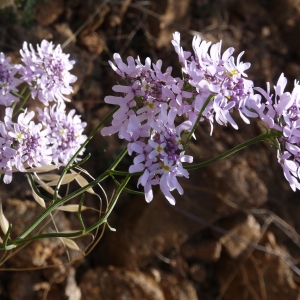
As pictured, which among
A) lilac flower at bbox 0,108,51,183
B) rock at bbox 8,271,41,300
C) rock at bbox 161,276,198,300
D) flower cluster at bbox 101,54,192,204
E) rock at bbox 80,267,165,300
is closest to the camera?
flower cluster at bbox 101,54,192,204

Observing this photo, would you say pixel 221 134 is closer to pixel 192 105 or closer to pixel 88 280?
pixel 88 280

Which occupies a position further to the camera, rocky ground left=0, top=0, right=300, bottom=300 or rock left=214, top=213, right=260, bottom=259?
rock left=214, top=213, right=260, bottom=259

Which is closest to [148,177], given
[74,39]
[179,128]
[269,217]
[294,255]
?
[179,128]

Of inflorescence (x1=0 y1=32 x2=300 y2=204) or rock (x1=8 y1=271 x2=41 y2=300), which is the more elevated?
inflorescence (x1=0 y1=32 x2=300 y2=204)

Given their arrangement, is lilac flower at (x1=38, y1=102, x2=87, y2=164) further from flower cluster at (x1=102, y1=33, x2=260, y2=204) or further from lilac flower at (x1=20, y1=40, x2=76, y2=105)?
flower cluster at (x1=102, y1=33, x2=260, y2=204)

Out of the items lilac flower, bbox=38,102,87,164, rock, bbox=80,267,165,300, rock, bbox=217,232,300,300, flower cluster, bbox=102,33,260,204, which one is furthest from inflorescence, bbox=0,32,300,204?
rock, bbox=217,232,300,300

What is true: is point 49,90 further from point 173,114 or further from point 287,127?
point 287,127
